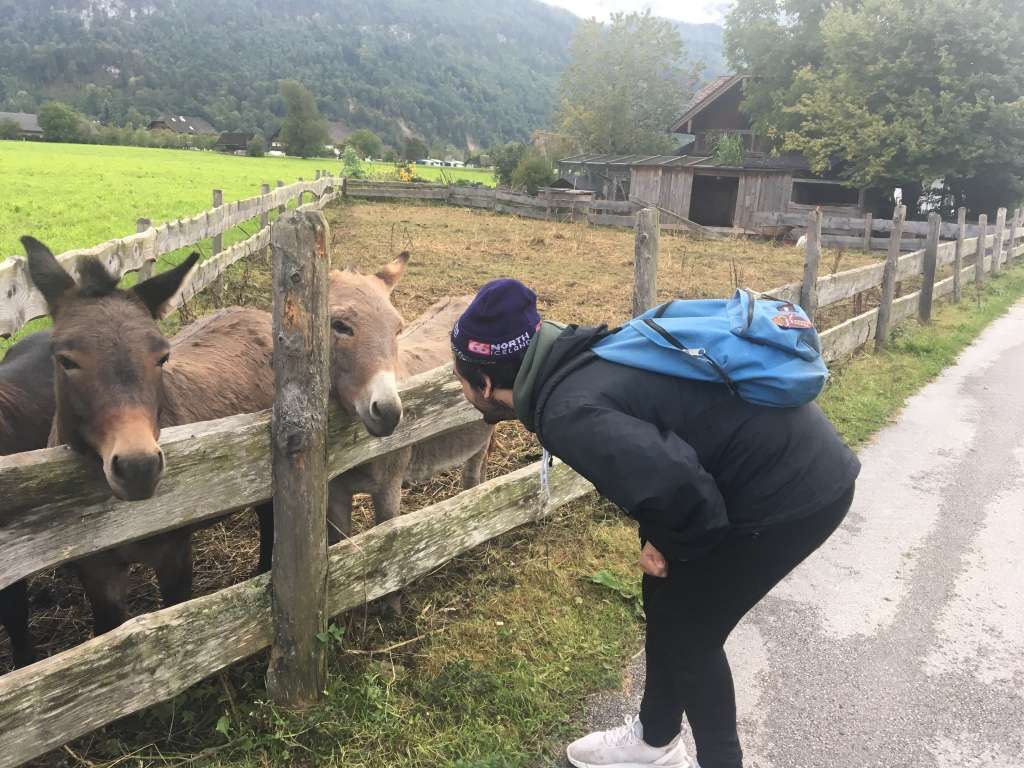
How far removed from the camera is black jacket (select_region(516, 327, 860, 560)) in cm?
190

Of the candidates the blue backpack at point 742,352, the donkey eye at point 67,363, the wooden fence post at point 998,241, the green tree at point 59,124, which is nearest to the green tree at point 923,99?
the wooden fence post at point 998,241

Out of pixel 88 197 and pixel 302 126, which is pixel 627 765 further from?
pixel 302 126

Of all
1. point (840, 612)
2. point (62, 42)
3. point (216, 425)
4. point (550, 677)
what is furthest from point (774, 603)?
point (62, 42)

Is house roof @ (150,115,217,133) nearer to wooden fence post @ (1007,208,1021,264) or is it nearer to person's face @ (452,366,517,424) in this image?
wooden fence post @ (1007,208,1021,264)

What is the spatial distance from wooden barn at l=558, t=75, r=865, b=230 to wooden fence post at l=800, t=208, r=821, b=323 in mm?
19584

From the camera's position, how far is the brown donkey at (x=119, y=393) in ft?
7.54

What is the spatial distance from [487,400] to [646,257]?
2964 millimetres

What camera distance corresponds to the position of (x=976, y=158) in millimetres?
24344

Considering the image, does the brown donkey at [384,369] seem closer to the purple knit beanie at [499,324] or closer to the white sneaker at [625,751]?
the purple knit beanie at [499,324]

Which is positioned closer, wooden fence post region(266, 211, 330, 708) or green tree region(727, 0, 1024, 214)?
wooden fence post region(266, 211, 330, 708)

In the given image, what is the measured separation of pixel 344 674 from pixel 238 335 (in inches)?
81.6

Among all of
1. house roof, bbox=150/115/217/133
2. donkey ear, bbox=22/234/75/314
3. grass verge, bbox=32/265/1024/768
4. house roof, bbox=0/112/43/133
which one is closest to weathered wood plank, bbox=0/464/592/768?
grass verge, bbox=32/265/1024/768

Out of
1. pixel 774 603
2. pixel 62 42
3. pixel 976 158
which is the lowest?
pixel 774 603

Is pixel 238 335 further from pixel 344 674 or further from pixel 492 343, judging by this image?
pixel 492 343
